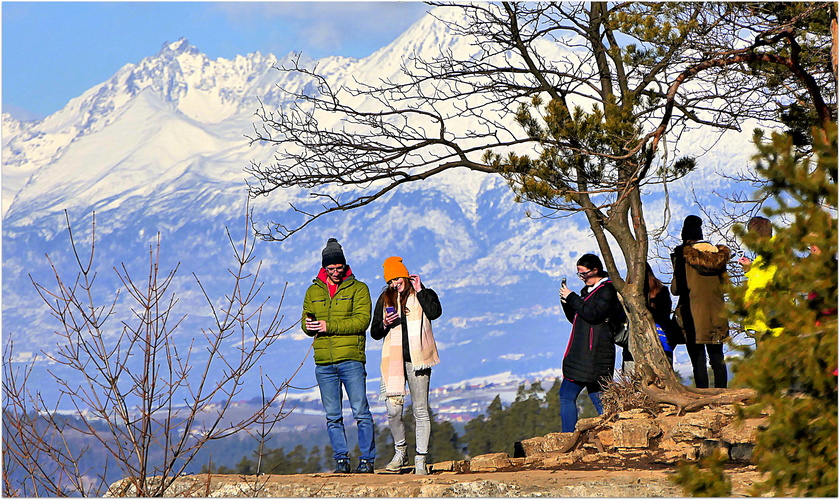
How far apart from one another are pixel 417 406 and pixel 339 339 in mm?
840

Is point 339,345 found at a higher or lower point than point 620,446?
higher

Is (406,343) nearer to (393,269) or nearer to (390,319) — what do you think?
(390,319)

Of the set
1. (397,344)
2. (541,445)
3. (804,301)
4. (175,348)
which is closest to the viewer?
(804,301)

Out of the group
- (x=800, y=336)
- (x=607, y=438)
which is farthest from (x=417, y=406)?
(x=800, y=336)

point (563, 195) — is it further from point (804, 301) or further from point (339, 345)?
point (804, 301)

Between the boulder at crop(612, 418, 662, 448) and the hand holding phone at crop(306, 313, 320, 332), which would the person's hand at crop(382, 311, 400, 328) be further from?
the boulder at crop(612, 418, 662, 448)

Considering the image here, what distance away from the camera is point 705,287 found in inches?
353

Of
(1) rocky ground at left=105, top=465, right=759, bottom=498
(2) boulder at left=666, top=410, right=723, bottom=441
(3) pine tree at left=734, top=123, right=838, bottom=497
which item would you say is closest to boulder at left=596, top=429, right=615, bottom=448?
(2) boulder at left=666, top=410, right=723, bottom=441

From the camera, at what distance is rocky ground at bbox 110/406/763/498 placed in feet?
23.1

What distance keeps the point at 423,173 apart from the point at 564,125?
2550mm

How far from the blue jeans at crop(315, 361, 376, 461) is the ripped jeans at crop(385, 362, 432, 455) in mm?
215

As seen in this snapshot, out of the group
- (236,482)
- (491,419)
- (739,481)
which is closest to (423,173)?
(236,482)

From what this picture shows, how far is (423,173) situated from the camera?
10727mm

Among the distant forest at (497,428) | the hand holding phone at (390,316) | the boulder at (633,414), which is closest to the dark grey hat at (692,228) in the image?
the boulder at (633,414)
